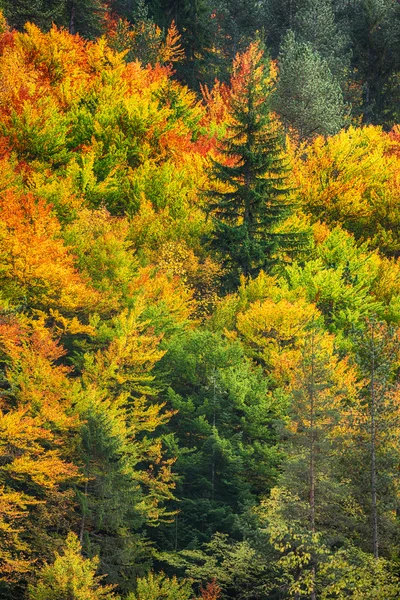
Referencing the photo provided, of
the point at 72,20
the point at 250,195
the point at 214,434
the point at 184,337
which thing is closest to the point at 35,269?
the point at 184,337

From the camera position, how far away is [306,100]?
48.6m

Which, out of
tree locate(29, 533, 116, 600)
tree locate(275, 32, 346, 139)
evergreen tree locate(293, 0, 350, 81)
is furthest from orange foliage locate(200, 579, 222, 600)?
evergreen tree locate(293, 0, 350, 81)

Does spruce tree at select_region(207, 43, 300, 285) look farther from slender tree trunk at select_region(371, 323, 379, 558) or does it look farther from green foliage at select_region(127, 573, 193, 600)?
green foliage at select_region(127, 573, 193, 600)

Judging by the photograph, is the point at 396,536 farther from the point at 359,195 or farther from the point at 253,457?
the point at 359,195

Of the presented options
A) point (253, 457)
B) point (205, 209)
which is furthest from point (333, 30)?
point (253, 457)

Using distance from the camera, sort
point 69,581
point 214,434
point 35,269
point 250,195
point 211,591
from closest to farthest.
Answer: point 69,581, point 211,591, point 214,434, point 35,269, point 250,195

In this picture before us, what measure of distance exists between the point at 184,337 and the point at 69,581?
11.7m

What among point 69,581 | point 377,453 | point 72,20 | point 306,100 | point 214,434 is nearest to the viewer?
point 69,581

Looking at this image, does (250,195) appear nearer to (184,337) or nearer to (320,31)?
(184,337)

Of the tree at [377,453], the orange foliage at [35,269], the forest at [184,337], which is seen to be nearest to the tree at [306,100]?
the forest at [184,337]

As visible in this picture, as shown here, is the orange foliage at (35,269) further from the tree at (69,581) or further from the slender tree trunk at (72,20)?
the slender tree trunk at (72,20)

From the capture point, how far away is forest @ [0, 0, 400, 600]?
20.7m

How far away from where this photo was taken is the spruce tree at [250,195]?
1351 inches

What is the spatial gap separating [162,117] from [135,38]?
1571 cm
